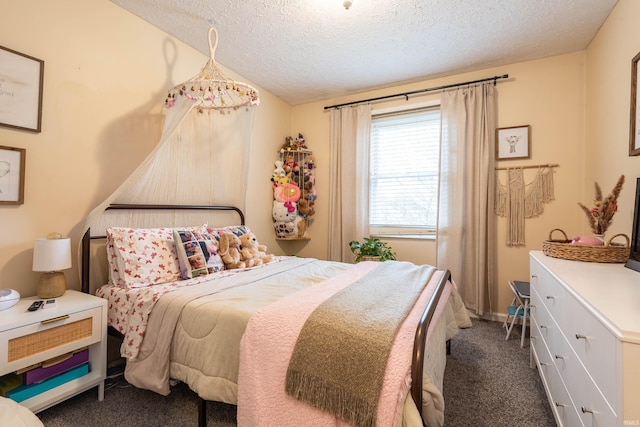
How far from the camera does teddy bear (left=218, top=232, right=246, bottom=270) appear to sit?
7.54 feet

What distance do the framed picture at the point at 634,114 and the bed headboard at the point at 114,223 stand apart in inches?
125

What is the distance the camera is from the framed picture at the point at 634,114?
5.75 feet

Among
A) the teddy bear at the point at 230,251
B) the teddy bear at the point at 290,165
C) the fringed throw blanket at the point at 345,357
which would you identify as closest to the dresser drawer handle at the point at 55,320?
the teddy bear at the point at 230,251

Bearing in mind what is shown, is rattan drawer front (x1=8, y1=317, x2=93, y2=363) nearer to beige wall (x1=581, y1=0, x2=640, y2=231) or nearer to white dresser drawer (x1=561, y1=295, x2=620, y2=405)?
white dresser drawer (x1=561, y1=295, x2=620, y2=405)

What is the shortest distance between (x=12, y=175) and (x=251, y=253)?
5.14ft

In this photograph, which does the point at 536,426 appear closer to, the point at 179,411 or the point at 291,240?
the point at 179,411

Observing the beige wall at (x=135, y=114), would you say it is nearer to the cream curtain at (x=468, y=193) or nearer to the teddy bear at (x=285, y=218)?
the cream curtain at (x=468, y=193)

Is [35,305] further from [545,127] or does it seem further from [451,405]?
[545,127]

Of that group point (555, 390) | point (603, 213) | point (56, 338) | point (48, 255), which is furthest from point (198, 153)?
point (603, 213)

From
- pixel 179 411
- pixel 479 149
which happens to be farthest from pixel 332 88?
pixel 179 411

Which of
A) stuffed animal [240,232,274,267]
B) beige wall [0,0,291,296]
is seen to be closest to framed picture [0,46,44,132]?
beige wall [0,0,291,296]

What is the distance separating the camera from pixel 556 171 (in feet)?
9.13

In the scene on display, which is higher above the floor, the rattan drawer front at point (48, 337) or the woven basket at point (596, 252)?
the woven basket at point (596, 252)

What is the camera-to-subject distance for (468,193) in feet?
9.91
